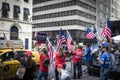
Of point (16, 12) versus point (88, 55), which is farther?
point (16, 12)

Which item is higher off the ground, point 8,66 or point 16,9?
point 16,9

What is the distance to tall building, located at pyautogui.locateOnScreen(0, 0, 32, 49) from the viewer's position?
3531cm

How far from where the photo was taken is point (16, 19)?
3772cm

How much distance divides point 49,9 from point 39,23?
5.35 meters

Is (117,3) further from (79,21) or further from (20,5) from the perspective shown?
(20,5)

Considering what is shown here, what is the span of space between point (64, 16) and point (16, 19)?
26.9 metres

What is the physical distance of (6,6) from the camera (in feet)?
117

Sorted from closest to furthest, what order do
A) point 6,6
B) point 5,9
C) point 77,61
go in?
point 77,61 → point 5,9 → point 6,6

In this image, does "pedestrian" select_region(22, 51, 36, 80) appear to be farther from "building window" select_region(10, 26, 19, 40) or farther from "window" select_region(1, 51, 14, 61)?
"building window" select_region(10, 26, 19, 40)

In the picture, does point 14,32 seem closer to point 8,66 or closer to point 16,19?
point 16,19

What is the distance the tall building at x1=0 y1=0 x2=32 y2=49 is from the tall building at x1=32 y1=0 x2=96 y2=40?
22.5m

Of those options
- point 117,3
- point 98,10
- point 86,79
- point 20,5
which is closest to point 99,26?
point 98,10

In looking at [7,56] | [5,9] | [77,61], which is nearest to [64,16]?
[5,9]

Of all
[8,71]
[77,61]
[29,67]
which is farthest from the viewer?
[77,61]
